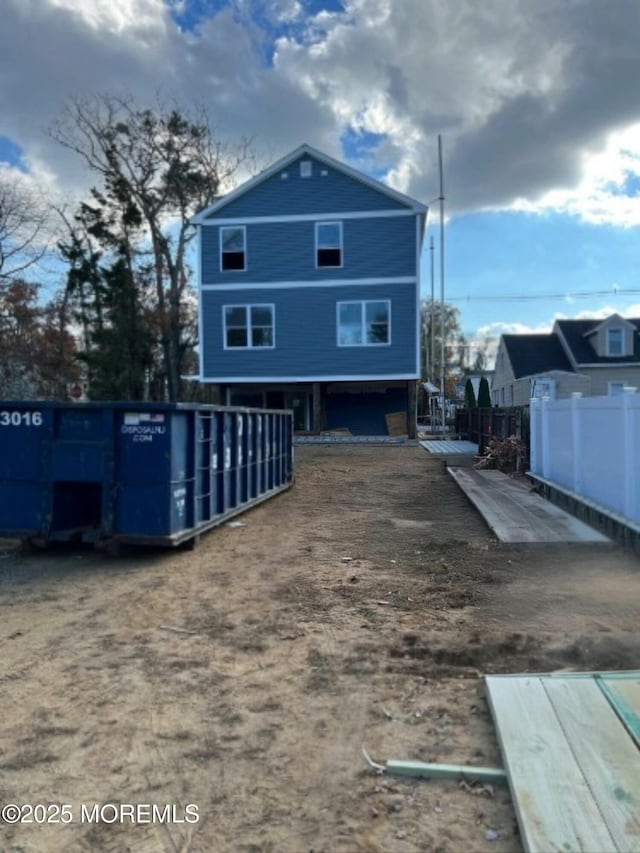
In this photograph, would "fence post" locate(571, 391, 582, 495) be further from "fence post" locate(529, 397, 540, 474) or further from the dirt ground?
"fence post" locate(529, 397, 540, 474)

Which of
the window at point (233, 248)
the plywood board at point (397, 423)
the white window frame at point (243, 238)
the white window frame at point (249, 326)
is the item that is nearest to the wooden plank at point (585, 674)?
the white window frame at point (249, 326)

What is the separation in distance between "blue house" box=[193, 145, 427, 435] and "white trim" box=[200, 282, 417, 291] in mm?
37

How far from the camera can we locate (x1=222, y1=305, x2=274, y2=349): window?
2370cm

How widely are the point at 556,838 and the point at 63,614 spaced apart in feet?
13.7

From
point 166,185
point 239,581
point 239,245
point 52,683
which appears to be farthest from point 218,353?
point 52,683

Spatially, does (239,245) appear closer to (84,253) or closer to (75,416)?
(84,253)

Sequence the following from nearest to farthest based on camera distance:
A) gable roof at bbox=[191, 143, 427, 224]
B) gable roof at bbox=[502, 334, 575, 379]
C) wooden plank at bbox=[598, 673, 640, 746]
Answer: wooden plank at bbox=[598, 673, 640, 746]
gable roof at bbox=[191, 143, 427, 224]
gable roof at bbox=[502, 334, 575, 379]

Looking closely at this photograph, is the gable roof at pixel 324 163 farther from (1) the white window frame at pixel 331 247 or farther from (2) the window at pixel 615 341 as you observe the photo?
(2) the window at pixel 615 341

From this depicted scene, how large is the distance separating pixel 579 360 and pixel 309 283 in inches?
610

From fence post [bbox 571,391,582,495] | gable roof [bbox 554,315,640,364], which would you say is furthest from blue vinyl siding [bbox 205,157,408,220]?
fence post [bbox 571,391,582,495]

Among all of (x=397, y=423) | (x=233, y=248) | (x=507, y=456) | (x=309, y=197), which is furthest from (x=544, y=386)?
(x=233, y=248)

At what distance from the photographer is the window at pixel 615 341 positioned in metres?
30.9

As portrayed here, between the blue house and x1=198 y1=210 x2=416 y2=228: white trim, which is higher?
x1=198 y1=210 x2=416 y2=228: white trim

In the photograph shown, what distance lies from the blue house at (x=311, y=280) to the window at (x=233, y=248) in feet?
0.13
